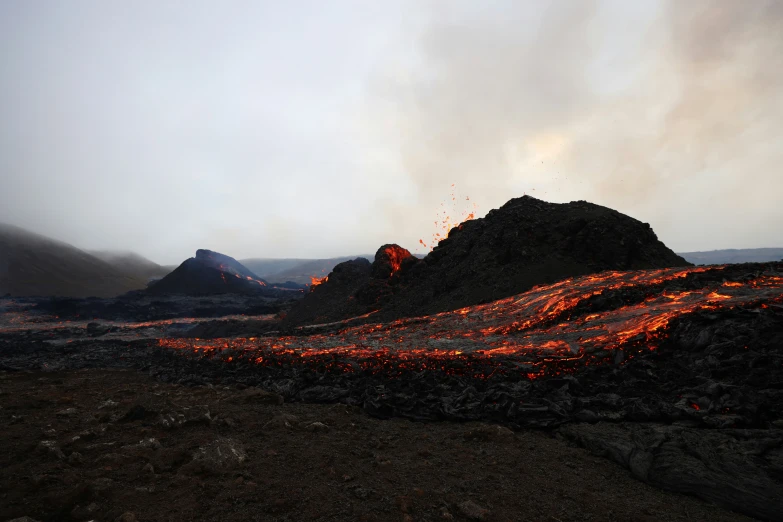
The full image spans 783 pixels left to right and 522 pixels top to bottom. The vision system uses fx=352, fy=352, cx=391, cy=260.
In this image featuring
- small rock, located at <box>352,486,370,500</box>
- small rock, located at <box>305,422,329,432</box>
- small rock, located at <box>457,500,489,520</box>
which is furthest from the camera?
small rock, located at <box>305,422,329,432</box>

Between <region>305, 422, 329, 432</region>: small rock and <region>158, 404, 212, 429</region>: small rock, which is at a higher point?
<region>158, 404, 212, 429</region>: small rock

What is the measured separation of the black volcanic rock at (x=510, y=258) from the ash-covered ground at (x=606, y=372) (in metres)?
5.56

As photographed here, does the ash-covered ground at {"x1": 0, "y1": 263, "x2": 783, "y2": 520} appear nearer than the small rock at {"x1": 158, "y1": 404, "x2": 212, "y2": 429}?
Yes

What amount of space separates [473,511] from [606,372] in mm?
8027

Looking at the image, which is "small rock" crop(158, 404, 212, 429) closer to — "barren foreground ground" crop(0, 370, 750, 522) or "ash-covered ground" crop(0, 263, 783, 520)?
"barren foreground ground" crop(0, 370, 750, 522)

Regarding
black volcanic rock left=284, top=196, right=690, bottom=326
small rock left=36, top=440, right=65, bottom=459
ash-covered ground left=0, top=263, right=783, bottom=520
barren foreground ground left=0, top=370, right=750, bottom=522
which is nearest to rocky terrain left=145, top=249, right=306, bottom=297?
black volcanic rock left=284, top=196, right=690, bottom=326

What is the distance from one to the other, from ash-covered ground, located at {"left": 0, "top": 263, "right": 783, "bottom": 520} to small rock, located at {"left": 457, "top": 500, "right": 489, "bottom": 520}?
58 millimetres

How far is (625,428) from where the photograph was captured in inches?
293

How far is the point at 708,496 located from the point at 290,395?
32.7 ft

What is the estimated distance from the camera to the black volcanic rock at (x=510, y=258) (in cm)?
2816

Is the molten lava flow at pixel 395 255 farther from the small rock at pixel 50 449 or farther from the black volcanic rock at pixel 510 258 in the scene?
the small rock at pixel 50 449

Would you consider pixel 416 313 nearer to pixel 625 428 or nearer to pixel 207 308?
pixel 625 428

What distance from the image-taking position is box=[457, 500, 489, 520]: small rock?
4.82m

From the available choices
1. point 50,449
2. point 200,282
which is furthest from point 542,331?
point 200,282
